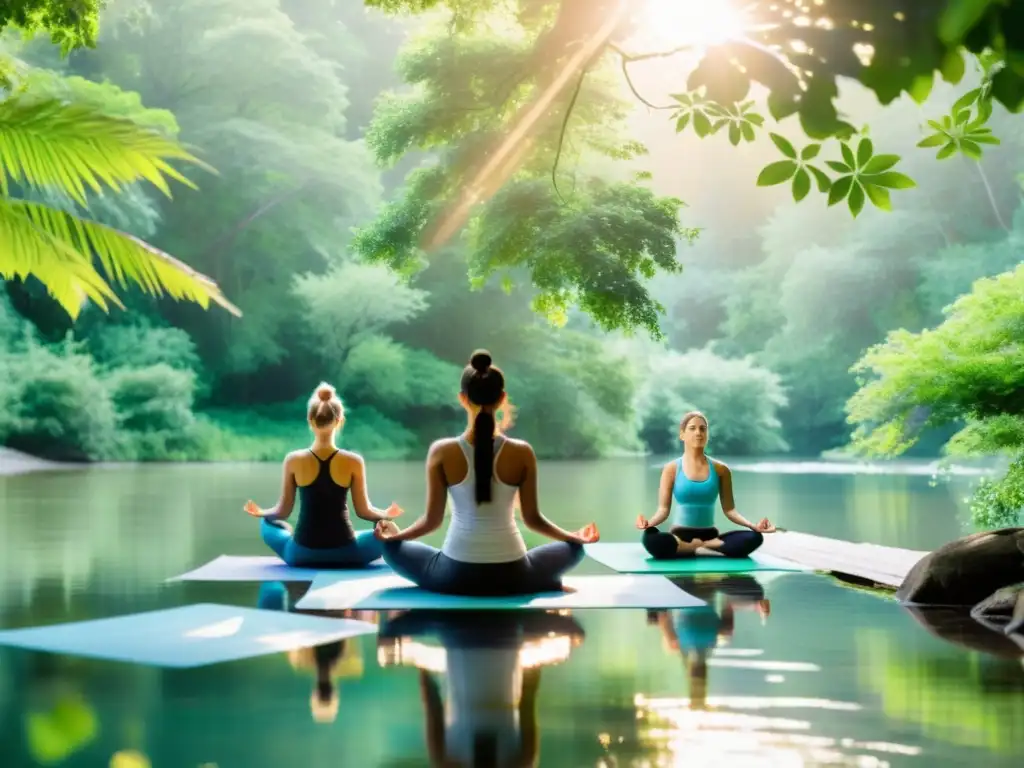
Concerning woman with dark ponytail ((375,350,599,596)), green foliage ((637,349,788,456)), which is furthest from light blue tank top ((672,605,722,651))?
green foliage ((637,349,788,456))

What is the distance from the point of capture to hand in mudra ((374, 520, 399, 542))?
5.06 metres

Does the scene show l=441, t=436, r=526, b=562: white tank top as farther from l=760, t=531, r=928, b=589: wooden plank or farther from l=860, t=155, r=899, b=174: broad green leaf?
l=860, t=155, r=899, b=174: broad green leaf

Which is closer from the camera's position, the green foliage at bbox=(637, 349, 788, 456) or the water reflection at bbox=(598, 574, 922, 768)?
the water reflection at bbox=(598, 574, 922, 768)

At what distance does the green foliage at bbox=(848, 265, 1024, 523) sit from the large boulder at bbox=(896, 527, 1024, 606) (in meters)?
2.28

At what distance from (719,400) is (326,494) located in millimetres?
28342

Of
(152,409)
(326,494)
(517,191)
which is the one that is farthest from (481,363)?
(152,409)

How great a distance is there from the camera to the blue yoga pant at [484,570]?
4980 mm

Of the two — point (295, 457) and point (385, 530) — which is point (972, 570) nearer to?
point (385, 530)

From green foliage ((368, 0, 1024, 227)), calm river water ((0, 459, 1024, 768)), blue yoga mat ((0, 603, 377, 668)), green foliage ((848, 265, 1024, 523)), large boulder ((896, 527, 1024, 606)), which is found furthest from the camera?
green foliage ((848, 265, 1024, 523))

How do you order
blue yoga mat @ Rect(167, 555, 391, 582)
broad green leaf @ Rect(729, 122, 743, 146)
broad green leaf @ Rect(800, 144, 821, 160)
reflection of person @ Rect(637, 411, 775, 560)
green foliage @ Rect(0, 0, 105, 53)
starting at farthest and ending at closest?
green foliage @ Rect(0, 0, 105, 53) → reflection of person @ Rect(637, 411, 775, 560) → blue yoga mat @ Rect(167, 555, 391, 582) → broad green leaf @ Rect(729, 122, 743, 146) → broad green leaf @ Rect(800, 144, 821, 160)

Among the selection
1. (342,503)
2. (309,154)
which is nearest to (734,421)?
(309,154)

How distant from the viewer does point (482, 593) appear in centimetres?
502

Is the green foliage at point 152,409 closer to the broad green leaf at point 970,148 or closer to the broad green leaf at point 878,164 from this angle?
the broad green leaf at point 970,148

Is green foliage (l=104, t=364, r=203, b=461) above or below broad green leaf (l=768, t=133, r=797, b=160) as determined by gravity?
above
